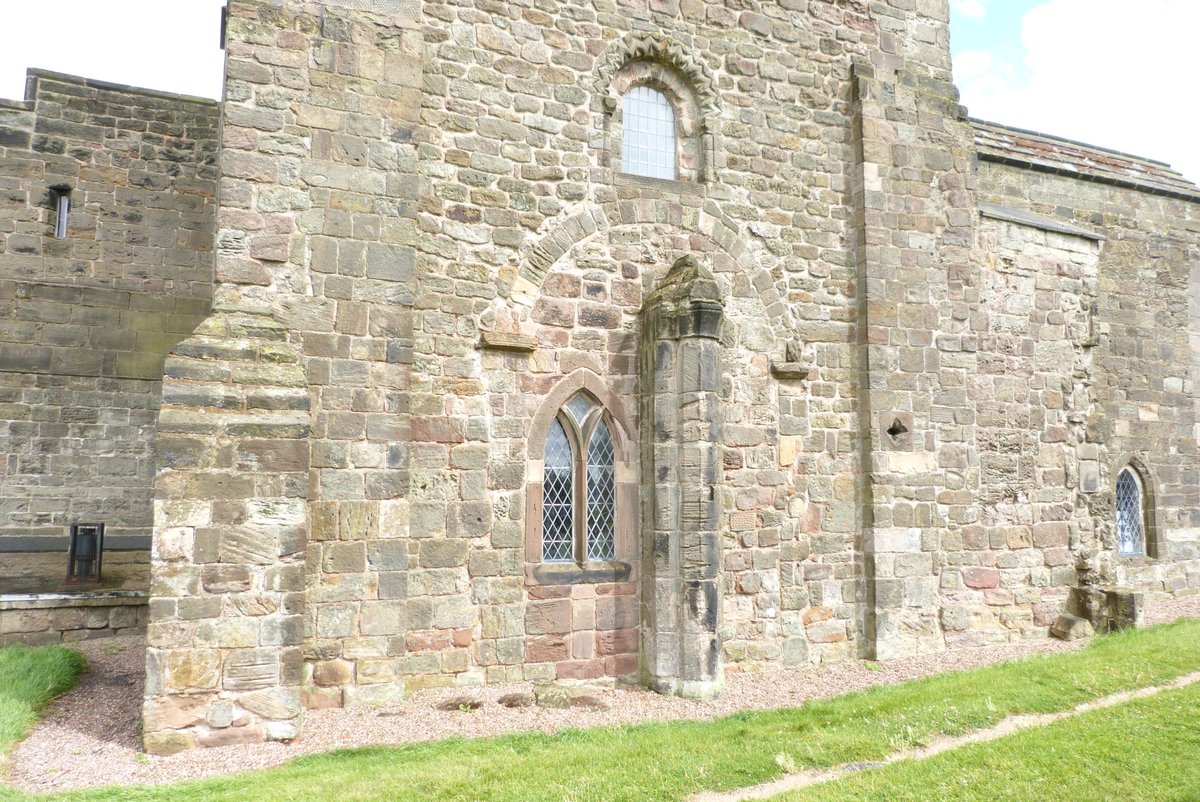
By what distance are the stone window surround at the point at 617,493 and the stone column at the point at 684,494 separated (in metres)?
0.22

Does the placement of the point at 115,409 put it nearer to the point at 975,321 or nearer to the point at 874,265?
the point at 874,265

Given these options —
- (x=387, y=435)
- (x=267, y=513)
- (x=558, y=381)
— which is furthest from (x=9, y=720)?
(x=558, y=381)

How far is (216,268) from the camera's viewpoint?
6.75 m

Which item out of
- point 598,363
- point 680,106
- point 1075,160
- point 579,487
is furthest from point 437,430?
point 1075,160

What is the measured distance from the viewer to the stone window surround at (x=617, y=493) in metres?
7.85

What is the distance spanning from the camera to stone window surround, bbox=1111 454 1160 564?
13172 millimetres

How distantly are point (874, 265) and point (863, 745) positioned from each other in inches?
217

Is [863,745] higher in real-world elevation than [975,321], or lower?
lower

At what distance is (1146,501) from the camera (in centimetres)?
1341

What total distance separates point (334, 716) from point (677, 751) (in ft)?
9.29

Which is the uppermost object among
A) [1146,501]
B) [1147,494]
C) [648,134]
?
[648,134]

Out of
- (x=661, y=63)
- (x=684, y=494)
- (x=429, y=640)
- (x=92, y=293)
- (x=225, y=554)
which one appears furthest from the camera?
(x=92, y=293)

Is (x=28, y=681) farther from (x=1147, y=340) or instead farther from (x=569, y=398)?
(x=1147, y=340)

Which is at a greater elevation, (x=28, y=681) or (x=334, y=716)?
(x=28, y=681)
